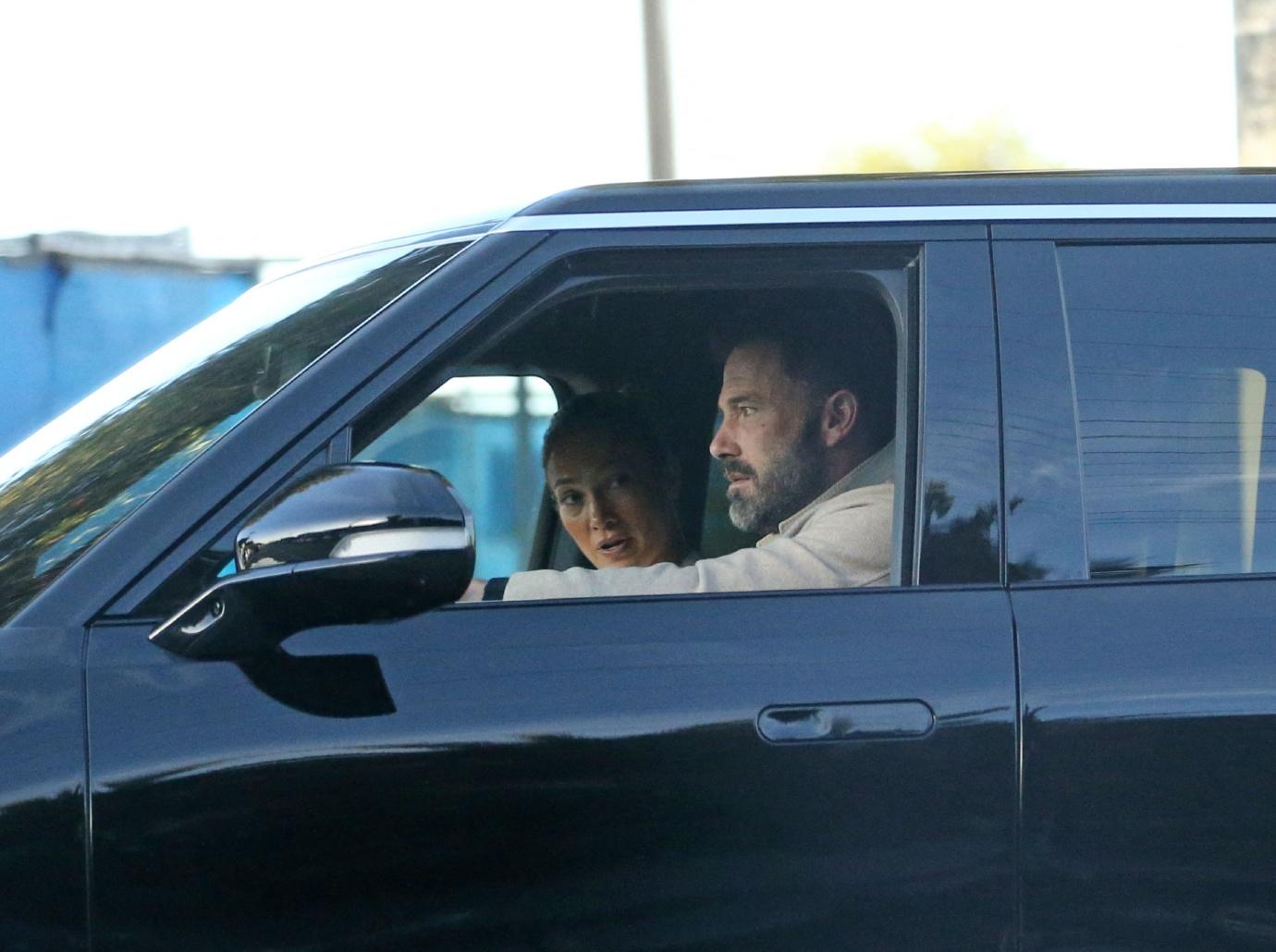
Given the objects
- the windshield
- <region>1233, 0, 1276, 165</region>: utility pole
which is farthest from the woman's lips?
<region>1233, 0, 1276, 165</region>: utility pole

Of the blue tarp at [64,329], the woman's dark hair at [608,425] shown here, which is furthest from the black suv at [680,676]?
the blue tarp at [64,329]

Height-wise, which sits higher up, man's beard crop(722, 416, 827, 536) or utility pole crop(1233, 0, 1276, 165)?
utility pole crop(1233, 0, 1276, 165)

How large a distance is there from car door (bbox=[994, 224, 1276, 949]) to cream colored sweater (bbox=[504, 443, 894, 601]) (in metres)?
0.33

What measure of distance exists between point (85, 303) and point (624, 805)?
1162cm

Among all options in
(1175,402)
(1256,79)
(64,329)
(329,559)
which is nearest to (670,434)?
(1175,402)

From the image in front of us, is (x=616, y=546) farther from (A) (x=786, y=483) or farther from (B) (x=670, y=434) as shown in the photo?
(A) (x=786, y=483)

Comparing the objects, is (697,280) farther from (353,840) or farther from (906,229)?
(353,840)

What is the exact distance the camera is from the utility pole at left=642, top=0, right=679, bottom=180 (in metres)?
8.52

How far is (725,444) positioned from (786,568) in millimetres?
560

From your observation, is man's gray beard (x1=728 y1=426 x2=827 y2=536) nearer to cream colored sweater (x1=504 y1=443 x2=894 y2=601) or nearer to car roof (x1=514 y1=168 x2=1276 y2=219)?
cream colored sweater (x1=504 y1=443 x2=894 y2=601)

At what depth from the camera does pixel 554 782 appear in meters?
2.08

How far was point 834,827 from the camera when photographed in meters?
2.09

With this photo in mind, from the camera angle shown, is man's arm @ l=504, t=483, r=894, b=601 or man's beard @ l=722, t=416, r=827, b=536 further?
man's beard @ l=722, t=416, r=827, b=536

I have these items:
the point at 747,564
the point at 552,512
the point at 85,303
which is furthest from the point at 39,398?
the point at 747,564
